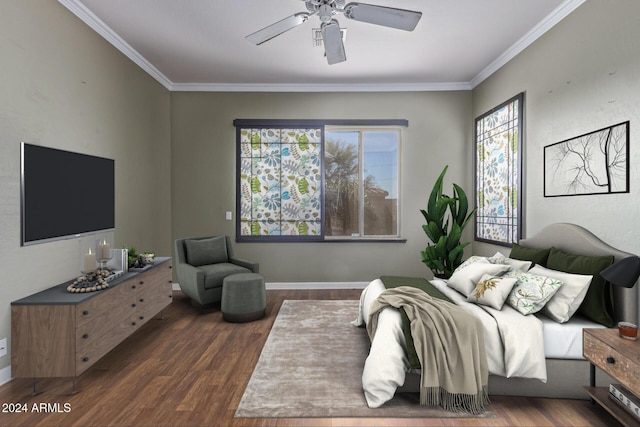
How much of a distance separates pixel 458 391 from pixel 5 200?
3.15 m

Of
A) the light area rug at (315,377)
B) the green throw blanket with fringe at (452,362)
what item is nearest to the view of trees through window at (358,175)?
the light area rug at (315,377)

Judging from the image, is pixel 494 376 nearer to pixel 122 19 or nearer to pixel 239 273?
pixel 239 273

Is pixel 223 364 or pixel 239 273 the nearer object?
pixel 223 364

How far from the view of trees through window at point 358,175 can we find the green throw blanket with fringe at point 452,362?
2989 millimetres

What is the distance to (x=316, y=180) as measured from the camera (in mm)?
5098

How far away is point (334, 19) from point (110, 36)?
7.79ft

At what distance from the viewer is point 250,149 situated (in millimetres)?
5086

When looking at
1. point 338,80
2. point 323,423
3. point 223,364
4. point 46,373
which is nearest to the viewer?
point 323,423

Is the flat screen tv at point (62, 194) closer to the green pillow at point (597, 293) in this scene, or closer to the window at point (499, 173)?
the green pillow at point (597, 293)

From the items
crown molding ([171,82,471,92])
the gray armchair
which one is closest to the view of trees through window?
crown molding ([171,82,471,92])

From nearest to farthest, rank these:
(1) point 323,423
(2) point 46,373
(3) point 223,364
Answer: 1. (1) point 323,423
2. (2) point 46,373
3. (3) point 223,364

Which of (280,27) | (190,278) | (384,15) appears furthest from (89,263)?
(384,15)

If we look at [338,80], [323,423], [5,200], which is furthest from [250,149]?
[323,423]

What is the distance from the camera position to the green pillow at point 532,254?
9.54ft
